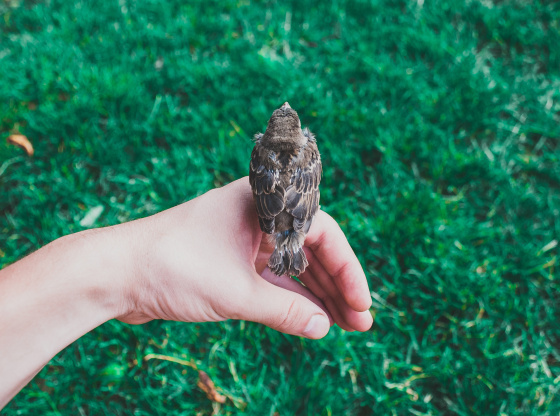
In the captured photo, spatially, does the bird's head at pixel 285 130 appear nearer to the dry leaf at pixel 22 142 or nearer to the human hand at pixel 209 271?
the human hand at pixel 209 271

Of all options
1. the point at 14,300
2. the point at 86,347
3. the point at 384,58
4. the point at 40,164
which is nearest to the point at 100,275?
the point at 14,300

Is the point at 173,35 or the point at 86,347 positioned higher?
the point at 173,35

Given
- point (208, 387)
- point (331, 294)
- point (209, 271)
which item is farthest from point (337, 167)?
point (208, 387)

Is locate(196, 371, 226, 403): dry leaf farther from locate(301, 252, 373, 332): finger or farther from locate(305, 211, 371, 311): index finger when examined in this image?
locate(305, 211, 371, 311): index finger

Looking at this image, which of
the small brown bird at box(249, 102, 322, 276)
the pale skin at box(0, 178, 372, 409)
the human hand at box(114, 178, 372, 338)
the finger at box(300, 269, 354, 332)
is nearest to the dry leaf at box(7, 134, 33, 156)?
the pale skin at box(0, 178, 372, 409)

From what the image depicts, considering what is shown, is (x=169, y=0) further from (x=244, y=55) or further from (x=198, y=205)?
(x=198, y=205)

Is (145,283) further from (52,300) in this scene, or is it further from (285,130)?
(285,130)
